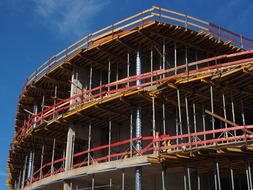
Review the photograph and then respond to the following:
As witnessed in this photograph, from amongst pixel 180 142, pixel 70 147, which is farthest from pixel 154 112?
pixel 70 147

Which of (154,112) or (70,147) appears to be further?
(70,147)

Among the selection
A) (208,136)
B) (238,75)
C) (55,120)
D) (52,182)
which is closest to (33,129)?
(55,120)

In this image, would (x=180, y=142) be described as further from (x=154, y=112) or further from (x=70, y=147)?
(x=70, y=147)

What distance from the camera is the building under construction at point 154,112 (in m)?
20.4

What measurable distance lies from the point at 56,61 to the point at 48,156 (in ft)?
34.6

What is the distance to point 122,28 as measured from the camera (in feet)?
87.9

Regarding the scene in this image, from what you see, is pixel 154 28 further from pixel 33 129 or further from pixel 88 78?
pixel 33 129

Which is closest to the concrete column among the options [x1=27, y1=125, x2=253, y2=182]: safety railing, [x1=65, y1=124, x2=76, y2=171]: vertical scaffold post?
[x1=65, y1=124, x2=76, y2=171]: vertical scaffold post

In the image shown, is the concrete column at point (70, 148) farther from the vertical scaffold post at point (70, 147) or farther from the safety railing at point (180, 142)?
the safety railing at point (180, 142)

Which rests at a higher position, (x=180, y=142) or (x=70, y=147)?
(x=70, y=147)

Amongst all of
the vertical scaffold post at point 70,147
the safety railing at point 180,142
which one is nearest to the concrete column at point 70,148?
the vertical scaffold post at point 70,147

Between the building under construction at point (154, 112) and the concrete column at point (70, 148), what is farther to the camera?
the concrete column at point (70, 148)

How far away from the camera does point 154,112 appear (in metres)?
24.0

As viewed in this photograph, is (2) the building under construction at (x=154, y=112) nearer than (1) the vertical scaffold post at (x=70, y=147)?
Yes
